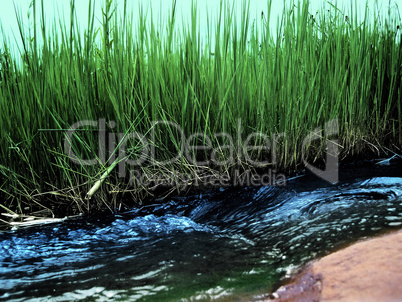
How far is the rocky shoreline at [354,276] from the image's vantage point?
0.90m

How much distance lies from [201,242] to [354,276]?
71 centimetres

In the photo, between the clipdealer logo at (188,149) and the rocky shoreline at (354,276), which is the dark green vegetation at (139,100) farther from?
the rocky shoreline at (354,276)

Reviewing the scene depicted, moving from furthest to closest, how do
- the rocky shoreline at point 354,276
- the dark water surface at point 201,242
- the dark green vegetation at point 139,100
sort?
the dark green vegetation at point 139,100, the dark water surface at point 201,242, the rocky shoreline at point 354,276

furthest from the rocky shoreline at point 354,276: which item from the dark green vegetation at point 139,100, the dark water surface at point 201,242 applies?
the dark green vegetation at point 139,100

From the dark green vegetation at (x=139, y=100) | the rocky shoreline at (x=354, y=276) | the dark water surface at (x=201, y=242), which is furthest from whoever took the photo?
the dark green vegetation at (x=139, y=100)

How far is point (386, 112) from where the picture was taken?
9.45ft

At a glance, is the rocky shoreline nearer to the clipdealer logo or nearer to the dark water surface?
the dark water surface

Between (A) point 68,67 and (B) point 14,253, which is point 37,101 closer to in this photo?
(A) point 68,67

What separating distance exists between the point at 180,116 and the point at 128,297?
1252 mm

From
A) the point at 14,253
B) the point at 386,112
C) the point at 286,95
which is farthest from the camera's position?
the point at 386,112

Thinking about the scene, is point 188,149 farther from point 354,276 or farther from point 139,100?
point 354,276

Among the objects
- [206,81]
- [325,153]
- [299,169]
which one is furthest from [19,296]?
[325,153]

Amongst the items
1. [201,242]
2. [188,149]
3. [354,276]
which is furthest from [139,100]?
[354,276]

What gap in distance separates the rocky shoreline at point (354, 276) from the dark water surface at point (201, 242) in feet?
0.31
